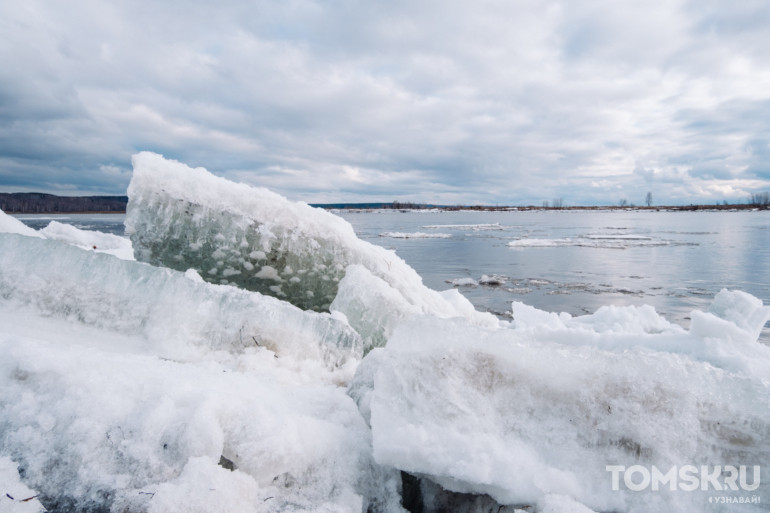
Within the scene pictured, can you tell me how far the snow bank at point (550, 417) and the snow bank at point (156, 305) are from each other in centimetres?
107

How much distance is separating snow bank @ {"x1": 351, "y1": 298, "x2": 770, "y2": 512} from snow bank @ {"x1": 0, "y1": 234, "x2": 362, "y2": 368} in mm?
1071

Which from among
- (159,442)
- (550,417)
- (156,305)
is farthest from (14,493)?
(550,417)

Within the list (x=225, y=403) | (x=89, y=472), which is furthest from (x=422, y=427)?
(x=89, y=472)

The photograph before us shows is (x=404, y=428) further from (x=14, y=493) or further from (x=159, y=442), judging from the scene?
(x=14, y=493)

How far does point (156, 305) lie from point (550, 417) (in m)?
2.23

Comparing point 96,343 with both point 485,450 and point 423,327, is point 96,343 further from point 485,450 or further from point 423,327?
point 485,450

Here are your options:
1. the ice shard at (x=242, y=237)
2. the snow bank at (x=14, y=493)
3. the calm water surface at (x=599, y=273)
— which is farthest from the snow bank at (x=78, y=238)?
the snow bank at (x=14, y=493)

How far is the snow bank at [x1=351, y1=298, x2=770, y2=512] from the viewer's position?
1.53 metres

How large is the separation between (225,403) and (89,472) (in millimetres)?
435

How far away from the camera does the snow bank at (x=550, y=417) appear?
5.03 ft

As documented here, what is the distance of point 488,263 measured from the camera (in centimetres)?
1371

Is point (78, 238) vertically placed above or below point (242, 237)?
below

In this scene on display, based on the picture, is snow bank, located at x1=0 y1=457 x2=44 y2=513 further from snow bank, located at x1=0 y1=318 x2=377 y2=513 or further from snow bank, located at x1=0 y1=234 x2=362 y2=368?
snow bank, located at x1=0 y1=234 x2=362 y2=368

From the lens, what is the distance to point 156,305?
2684 mm
